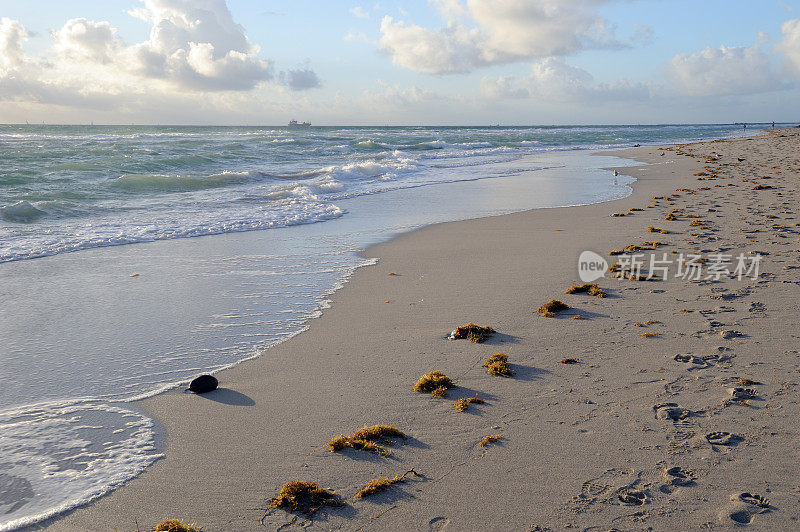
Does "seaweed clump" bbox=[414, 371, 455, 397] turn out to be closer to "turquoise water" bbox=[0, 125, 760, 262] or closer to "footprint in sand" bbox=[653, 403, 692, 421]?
"footprint in sand" bbox=[653, 403, 692, 421]

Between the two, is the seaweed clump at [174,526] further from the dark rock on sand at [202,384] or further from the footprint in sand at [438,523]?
the dark rock on sand at [202,384]

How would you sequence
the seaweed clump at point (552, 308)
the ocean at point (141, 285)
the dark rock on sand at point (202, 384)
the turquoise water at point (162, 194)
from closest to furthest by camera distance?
the ocean at point (141, 285), the dark rock on sand at point (202, 384), the seaweed clump at point (552, 308), the turquoise water at point (162, 194)

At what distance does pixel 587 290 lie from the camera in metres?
5.85

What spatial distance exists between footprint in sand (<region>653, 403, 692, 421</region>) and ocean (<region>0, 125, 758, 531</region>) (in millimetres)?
2974

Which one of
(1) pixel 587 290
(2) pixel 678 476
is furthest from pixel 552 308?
(2) pixel 678 476

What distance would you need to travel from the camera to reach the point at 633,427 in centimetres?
320

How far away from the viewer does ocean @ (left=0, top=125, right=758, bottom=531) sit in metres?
3.27

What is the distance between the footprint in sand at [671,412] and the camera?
10.8 ft

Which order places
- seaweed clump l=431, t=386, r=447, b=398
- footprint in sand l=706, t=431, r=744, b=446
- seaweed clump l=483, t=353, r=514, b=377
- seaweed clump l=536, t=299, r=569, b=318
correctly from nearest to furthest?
footprint in sand l=706, t=431, r=744, b=446 → seaweed clump l=431, t=386, r=447, b=398 → seaweed clump l=483, t=353, r=514, b=377 → seaweed clump l=536, t=299, r=569, b=318

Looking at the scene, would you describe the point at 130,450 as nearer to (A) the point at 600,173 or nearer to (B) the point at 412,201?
(B) the point at 412,201

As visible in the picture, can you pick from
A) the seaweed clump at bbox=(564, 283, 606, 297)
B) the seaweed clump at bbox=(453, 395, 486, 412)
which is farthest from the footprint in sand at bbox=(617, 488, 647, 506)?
the seaweed clump at bbox=(564, 283, 606, 297)

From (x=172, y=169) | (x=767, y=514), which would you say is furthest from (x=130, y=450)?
(x=172, y=169)

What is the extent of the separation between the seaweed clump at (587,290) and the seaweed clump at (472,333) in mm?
1487

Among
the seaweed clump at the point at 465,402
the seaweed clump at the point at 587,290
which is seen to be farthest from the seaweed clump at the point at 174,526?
the seaweed clump at the point at 587,290
